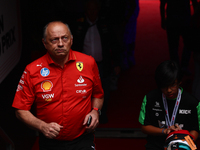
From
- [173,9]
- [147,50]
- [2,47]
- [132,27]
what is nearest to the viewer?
[2,47]

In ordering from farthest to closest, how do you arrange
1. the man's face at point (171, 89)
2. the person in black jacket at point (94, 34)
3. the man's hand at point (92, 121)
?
the person in black jacket at point (94, 34)
the man's hand at point (92, 121)
the man's face at point (171, 89)

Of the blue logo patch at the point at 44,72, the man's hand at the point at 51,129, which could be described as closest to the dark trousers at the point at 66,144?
the man's hand at the point at 51,129

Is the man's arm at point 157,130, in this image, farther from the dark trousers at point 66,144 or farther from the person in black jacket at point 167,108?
the dark trousers at point 66,144

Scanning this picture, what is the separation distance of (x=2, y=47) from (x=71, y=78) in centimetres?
83

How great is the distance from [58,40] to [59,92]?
0.46m

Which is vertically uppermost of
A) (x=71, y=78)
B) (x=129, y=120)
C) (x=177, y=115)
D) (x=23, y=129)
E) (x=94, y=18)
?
(x=94, y=18)

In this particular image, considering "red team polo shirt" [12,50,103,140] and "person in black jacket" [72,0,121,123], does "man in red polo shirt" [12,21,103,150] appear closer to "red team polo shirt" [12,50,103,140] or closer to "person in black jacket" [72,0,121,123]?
"red team polo shirt" [12,50,103,140]

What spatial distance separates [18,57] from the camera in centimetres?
377

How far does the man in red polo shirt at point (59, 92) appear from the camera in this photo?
2.66 meters

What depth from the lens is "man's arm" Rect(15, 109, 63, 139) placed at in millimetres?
2492

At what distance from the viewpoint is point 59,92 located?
8.87 ft

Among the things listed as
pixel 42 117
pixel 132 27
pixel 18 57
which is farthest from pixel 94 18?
pixel 132 27

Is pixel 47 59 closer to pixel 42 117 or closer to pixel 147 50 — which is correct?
pixel 42 117

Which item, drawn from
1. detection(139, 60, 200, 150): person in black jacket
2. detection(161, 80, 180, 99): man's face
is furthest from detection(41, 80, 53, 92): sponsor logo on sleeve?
detection(161, 80, 180, 99): man's face
